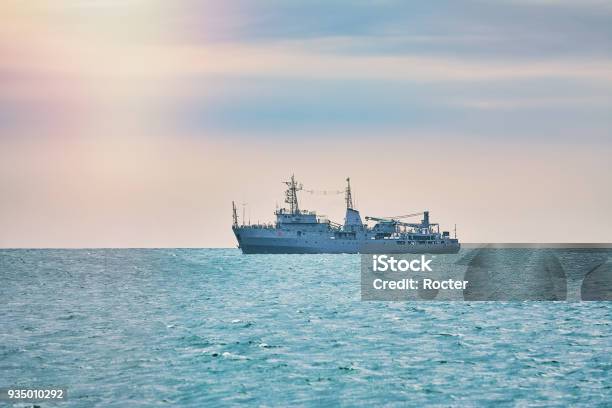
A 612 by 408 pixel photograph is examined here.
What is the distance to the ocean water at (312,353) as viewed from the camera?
2495 cm

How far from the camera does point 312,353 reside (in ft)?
106

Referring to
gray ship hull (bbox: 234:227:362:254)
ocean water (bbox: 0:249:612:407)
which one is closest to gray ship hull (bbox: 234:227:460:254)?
gray ship hull (bbox: 234:227:362:254)

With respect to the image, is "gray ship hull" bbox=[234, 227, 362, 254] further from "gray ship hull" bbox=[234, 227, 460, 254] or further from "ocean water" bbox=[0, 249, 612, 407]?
"ocean water" bbox=[0, 249, 612, 407]

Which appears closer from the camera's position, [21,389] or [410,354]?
[21,389]

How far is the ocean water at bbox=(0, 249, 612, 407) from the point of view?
982 inches

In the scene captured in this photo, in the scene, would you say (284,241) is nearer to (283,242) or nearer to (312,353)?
(283,242)

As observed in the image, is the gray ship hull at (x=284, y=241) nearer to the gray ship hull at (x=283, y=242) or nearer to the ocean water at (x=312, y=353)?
the gray ship hull at (x=283, y=242)

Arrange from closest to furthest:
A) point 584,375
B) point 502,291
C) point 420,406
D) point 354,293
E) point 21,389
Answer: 1. point 420,406
2. point 21,389
3. point 584,375
4. point 354,293
5. point 502,291

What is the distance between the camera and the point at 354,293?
67.3 m

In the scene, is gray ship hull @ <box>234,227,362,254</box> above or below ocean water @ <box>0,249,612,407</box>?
above

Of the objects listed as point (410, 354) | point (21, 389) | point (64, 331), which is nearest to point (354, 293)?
point (64, 331)

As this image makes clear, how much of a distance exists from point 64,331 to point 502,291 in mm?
43183

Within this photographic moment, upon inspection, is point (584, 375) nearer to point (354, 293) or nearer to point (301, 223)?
point (354, 293)

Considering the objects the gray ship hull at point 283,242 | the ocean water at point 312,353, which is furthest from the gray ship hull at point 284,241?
the ocean water at point 312,353
